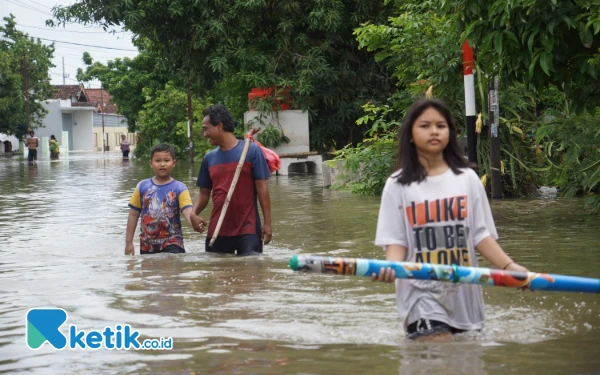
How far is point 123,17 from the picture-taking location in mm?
29016

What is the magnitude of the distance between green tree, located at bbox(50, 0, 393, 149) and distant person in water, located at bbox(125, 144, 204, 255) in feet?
60.1

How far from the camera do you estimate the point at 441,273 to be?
456 centimetres

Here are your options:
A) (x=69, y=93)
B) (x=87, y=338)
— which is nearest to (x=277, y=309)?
(x=87, y=338)

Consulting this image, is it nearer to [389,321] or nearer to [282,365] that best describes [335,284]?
[389,321]

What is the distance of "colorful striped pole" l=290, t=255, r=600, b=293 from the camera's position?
4523 millimetres

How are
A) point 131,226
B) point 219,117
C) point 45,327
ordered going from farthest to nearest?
point 131,226 < point 219,117 < point 45,327

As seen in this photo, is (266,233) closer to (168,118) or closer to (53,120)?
(168,118)

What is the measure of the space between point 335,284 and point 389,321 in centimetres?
165

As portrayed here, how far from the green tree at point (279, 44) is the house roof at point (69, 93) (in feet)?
252

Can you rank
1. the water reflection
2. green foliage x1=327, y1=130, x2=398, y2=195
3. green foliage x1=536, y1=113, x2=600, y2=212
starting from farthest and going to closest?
1. green foliage x1=327, y1=130, x2=398, y2=195
2. green foliage x1=536, y1=113, x2=600, y2=212
3. the water reflection

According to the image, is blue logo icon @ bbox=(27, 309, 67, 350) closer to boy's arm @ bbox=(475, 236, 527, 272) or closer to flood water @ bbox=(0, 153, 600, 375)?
flood water @ bbox=(0, 153, 600, 375)

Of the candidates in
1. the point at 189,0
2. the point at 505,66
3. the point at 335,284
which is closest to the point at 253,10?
the point at 189,0

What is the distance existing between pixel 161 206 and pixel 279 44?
2060 cm

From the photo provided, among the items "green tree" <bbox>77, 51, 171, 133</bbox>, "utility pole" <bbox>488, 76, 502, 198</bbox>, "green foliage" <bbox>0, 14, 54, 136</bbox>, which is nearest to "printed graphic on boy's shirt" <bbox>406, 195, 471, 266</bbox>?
"utility pole" <bbox>488, 76, 502, 198</bbox>
